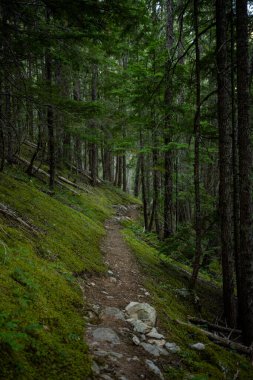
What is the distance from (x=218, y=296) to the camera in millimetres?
9781

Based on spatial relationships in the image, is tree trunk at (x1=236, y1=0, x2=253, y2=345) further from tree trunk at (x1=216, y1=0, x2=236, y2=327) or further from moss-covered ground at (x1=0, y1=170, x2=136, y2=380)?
moss-covered ground at (x1=0, y1=170, x2=136, y2=380)

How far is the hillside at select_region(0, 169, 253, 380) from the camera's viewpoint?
339cm

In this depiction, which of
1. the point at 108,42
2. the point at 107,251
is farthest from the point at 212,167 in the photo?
the point at 108,42

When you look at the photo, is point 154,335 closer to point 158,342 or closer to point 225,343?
point 158,342

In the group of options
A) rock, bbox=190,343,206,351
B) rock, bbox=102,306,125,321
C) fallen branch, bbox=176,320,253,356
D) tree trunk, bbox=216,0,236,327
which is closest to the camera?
rock, bbox=190,343,206,351

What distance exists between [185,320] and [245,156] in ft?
12.8

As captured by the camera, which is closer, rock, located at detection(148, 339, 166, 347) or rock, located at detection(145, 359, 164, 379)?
rock, located at detection(145, 359, 164, 379)

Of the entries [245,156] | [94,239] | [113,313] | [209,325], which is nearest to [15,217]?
[113,313]

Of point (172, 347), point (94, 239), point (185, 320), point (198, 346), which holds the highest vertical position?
point (94, 239)

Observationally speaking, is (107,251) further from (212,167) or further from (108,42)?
(212,167)

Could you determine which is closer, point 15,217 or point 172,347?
point 172,347

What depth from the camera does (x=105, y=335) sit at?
466cm

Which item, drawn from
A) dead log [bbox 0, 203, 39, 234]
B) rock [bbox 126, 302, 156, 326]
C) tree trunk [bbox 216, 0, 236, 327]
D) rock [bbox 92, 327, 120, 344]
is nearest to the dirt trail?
rock [bbox 92, 327, 120, 344]

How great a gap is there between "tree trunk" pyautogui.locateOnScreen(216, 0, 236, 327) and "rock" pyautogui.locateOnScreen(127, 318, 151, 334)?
128 inches
